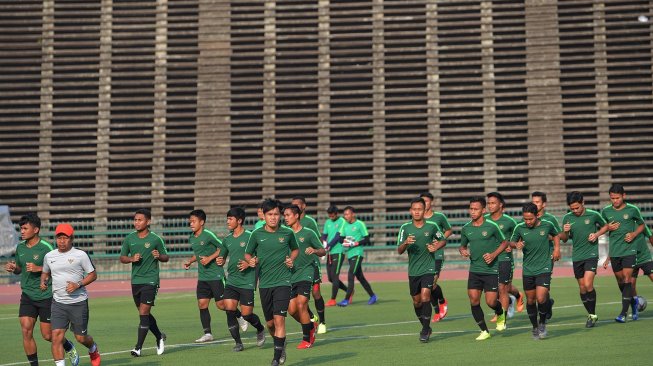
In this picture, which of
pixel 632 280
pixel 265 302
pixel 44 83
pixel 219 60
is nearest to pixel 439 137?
pixel 219 60

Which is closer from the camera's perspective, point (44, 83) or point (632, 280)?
point (632, 280)

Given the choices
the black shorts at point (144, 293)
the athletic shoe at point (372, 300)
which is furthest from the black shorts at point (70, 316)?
the athletic shoe at point (372, 300)

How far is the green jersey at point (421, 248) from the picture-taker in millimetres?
15258

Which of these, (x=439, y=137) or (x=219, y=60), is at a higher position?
(x=219, y=60)

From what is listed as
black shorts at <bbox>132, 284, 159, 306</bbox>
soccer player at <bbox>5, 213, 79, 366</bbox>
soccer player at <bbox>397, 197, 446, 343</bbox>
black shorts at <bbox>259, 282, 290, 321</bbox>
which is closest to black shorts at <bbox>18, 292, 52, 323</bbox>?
soccer player at <bbox>5, 213, 79, 366</bbox>

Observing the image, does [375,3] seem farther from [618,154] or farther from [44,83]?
[44,83]

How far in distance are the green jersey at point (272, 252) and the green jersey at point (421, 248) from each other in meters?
2.44

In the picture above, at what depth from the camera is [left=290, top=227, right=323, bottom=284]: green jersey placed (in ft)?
49.0

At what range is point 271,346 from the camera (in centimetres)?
1527

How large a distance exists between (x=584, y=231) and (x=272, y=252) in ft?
19.6

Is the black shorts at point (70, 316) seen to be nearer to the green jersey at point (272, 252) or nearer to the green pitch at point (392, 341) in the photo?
the green pitch at point (392, 341)

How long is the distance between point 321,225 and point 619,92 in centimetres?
1274

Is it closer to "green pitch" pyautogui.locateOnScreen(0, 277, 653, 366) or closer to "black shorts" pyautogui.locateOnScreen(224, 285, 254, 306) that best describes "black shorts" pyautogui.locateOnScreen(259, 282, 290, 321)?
"green pitch" pyautogui.locateOnScreen(0, 277, 653, 366)

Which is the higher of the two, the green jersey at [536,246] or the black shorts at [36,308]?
the green jersey at [536,246]
